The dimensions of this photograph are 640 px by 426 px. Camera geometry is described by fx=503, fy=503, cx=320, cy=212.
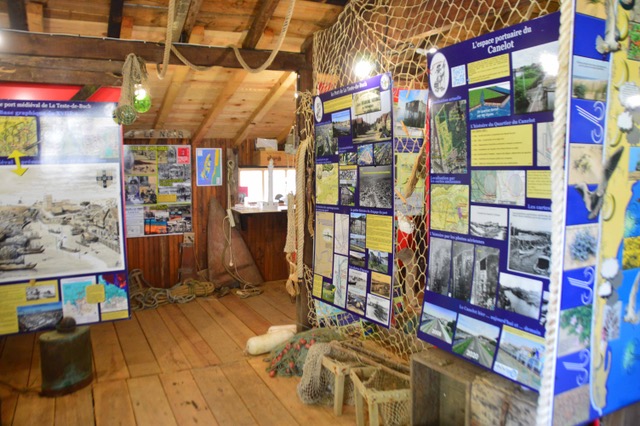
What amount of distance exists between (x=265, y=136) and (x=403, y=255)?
3.58 meters

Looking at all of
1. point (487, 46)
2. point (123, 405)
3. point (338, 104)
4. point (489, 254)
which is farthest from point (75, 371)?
point (487, 46)

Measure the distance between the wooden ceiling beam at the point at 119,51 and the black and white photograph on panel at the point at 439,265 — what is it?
2143 mm

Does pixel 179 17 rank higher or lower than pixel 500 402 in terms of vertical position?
higher

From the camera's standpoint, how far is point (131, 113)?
3.18 meters

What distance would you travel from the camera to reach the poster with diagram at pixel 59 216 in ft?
10.2

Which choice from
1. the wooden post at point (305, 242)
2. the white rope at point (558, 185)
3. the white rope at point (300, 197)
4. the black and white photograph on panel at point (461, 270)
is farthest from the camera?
the wooden post at point (305, 242)

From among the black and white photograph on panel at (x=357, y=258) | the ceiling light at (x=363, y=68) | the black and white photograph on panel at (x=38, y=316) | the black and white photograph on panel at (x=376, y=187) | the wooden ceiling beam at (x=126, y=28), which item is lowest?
the black and white photograph on panel at (x=38, y=316)

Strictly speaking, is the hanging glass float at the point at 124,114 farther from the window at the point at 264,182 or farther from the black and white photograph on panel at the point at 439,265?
the window at the point at 264,182

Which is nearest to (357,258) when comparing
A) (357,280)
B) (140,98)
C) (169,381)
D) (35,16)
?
(357,280)

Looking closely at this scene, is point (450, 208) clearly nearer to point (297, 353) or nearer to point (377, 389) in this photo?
point (377, 389)

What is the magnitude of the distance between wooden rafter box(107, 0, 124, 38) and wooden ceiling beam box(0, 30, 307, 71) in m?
0.07

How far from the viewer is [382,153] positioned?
8.77 feet

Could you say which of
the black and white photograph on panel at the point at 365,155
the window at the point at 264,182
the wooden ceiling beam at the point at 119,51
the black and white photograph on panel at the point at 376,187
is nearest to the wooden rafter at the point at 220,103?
the wooden ceiling beam at the point at 119,51

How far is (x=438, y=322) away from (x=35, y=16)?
9.59 ft
